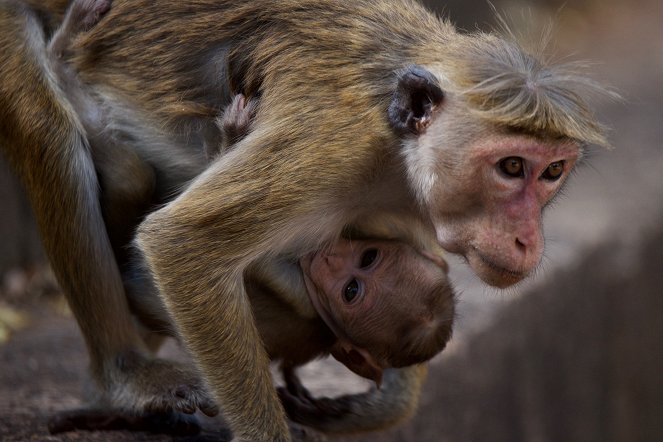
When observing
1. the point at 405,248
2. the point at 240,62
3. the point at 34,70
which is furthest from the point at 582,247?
the point at 34,70

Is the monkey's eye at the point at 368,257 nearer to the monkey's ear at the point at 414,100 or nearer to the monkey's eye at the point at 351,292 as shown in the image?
the monkey's eye at the point at 351,292

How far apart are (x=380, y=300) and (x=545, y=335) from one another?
4.32 meters

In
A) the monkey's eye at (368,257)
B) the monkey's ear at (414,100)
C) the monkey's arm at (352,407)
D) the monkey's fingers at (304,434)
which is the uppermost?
the monkey's ear at (414,100)

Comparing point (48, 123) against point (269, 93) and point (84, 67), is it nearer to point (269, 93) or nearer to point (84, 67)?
point (84, 67)

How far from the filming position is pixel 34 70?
5766mm

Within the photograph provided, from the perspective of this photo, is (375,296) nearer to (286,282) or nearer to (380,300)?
(380,300)

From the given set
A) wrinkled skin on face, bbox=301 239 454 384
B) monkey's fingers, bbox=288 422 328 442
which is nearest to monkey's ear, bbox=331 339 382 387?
wrinkled skin on face, bbox=301 239 454 384

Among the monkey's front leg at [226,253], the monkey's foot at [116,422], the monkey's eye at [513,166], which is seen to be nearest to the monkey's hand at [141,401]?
the monkey's foot at [116,422]

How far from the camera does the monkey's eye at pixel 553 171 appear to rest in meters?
5.31

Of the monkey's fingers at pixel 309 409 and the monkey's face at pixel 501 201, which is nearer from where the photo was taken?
the monkey's face at pixel 501 201

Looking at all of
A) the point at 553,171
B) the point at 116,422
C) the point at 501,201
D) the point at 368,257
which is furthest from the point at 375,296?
the point at 116,422

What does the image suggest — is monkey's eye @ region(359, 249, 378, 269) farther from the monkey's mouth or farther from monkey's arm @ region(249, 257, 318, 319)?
the monkey's mouth

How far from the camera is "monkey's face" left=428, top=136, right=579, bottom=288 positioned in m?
5.11

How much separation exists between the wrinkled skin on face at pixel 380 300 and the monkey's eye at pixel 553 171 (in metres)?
0.92
